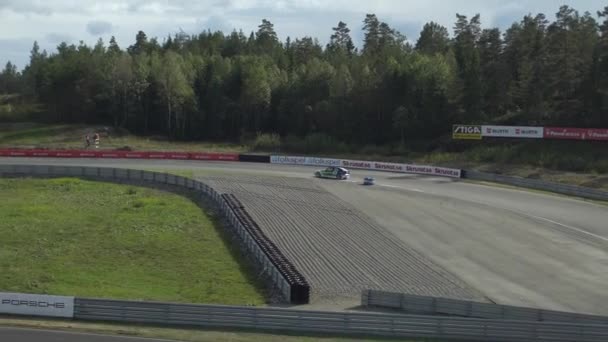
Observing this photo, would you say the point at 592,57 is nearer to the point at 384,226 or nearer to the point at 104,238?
the point at 384,226

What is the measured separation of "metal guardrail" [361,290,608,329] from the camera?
2667cm

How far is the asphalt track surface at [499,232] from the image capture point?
112 ft

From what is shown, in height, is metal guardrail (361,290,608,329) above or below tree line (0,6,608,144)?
below

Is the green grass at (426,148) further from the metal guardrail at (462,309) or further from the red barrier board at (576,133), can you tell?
the metal guardrail at (462,309)

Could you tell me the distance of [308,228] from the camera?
45.7 meters

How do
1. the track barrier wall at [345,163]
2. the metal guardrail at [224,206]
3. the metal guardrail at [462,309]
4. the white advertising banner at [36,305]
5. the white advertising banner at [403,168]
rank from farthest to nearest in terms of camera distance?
the white advertising banner at [403,168] < the track barrier wall at [345,163] < the metal guardrail at [224,206] < the white advertising banner at [36,305] < the metal guardrail at [462,309]

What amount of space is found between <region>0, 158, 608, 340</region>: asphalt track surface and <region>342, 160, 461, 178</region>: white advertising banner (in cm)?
151

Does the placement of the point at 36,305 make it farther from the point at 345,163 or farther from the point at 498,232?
the point at 345,163

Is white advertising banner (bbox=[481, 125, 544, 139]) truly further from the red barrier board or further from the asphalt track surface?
the asphalt track surface

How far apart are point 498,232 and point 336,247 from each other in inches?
439

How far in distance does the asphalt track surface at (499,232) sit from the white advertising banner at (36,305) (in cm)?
1756

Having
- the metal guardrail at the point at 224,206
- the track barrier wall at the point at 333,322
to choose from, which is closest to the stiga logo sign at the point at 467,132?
the metal guardrail at the point at 224,206

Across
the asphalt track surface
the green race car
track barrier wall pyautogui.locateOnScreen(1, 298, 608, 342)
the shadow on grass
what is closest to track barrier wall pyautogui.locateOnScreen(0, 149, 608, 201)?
the asphalt track surface

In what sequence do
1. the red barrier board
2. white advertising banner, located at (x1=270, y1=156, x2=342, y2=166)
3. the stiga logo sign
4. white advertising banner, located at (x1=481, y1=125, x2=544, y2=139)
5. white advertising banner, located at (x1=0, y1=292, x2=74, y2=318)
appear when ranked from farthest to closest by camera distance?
the stiga logo sign < white advertising banner, located at (x1=481, y1=125, x2=544, y2=139) < the red barrier board < white advertising banner, located at (x1=270, y1=156, x2=342, y2=166) < white advertising banner, located at (x1=0, y1=292, x2=74, y2=318)
